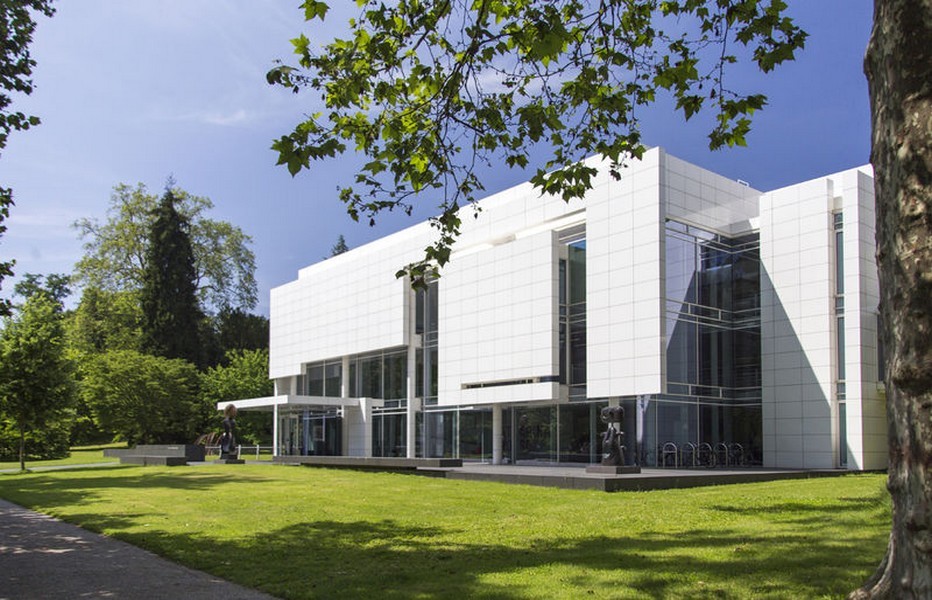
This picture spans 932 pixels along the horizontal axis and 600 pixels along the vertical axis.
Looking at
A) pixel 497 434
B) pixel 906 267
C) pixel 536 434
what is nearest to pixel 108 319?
pixel 497 434

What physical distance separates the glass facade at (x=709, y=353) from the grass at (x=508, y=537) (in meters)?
8.57

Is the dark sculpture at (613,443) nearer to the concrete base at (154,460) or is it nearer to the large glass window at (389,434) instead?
the concrete base at (154,460)

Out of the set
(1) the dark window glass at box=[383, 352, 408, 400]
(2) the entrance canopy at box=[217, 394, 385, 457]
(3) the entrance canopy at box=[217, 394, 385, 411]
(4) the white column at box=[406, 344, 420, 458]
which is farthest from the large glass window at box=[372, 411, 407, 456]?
(1) the dark window glass at box=[383, 352, 408, 400]

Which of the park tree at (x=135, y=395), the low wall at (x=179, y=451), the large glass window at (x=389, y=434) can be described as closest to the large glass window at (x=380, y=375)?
the large glass window at (x=389, y=434)

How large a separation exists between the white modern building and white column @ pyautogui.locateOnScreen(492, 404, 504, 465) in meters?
0.09

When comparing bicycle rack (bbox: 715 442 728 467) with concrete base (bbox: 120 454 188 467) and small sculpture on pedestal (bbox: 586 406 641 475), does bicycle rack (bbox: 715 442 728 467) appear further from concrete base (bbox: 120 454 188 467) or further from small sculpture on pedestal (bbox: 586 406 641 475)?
concrete base (bbox: 120 454 188 467)

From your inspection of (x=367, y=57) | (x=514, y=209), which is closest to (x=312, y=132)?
(x=367, y=57)

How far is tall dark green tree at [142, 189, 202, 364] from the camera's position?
201ft

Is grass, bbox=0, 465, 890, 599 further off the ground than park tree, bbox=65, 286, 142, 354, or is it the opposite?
park tree, bbox=65, 286, 142, 354

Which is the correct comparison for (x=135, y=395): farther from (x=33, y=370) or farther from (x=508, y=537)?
(x=508, y=537)

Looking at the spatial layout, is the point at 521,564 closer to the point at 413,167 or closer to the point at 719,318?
the point at 413,167

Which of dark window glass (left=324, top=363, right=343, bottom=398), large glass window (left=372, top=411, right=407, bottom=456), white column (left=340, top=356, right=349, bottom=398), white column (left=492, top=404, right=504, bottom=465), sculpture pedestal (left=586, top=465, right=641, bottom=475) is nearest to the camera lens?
sculpture pedestal (left=586, top=465, right=641, bottom=475)

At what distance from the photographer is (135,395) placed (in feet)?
167

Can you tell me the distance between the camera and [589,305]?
31031mm
